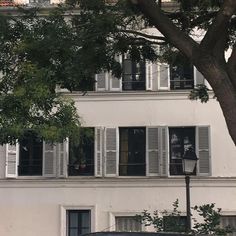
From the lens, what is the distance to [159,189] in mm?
22594

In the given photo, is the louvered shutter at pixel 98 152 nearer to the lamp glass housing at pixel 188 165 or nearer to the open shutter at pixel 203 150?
the open shutter at pixel 203 150

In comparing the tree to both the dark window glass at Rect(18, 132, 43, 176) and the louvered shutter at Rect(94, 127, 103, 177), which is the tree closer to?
the louvered shutter at Rect(94, 127, 103, 177)

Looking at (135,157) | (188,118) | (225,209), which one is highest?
(188,118)

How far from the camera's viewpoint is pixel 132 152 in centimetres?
2298

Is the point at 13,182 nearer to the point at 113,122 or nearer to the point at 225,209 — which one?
the point at 113,122

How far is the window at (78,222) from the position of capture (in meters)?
22.9

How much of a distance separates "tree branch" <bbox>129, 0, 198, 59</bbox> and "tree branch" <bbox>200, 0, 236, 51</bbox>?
0.34 m

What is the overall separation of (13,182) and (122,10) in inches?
468

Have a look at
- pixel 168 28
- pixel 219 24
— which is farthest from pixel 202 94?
pixel 219 24

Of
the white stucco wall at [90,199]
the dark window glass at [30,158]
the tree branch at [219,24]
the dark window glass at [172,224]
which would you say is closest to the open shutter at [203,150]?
the white stucco wall at [90,199]

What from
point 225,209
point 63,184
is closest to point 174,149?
point 225,209

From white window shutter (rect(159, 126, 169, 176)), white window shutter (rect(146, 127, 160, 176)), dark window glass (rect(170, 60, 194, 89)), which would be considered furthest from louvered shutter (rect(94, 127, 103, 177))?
dark window glass (rect(170, 60, 194, 89))

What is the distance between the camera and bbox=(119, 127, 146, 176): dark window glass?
22812mm

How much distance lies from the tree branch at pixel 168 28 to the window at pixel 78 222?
13.1 meters
